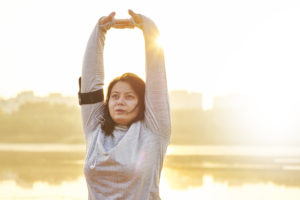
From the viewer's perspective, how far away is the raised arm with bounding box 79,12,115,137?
6.01 ft

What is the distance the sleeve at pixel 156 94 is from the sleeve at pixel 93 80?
0.20 metres

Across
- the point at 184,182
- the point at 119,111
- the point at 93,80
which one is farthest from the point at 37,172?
the point at 119,111

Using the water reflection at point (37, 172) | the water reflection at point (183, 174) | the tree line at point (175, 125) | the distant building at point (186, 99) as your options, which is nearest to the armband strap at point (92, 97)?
the water reflection at point (183, 174)

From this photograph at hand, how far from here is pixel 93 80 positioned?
185cm

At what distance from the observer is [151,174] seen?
65.0 inches

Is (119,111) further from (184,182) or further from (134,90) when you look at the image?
(184,182)

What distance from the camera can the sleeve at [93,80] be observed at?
1.83 m

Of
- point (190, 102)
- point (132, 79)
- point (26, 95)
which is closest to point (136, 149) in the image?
point (132, 79)

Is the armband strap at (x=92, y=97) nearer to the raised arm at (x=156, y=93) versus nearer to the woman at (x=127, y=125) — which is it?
the woman at (x=127, y=125)

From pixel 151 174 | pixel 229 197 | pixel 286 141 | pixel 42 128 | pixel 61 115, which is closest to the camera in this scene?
pixel 151 174

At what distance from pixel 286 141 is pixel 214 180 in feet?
77.7

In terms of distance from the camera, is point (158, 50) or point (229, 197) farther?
point (229, 197)

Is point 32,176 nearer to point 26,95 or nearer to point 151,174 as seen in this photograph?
point 151,174

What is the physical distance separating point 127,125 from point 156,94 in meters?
0.15
